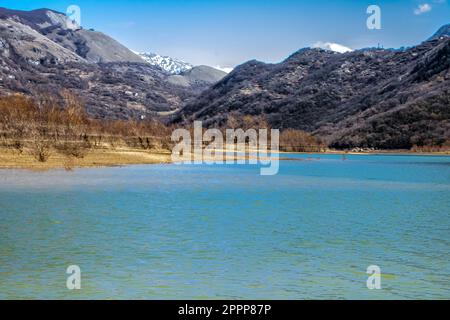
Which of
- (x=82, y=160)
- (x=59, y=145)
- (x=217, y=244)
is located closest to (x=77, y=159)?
(x=82, y=160)

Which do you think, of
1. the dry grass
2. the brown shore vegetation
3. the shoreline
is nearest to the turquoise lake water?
the shoreline

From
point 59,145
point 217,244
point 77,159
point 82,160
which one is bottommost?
point 217,244

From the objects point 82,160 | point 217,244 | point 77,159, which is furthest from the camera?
point 77,159

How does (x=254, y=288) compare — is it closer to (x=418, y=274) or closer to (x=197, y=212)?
(x=418, y=274)

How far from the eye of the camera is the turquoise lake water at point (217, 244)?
1641 cm

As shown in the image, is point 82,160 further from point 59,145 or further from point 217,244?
point 217,244

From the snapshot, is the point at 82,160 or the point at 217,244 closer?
the point at 217,244

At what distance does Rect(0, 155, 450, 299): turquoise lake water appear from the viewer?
646 inches

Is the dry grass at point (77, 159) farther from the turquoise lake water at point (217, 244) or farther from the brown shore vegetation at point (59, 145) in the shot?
the turquoise lake water at point (217, 244)

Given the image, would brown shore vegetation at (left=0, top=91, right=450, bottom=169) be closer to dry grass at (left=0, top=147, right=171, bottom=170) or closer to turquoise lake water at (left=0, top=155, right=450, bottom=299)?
dry grass at (left=0, top=147, right=171, bottom=170)

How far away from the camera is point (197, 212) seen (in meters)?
32.7

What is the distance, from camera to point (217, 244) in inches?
906

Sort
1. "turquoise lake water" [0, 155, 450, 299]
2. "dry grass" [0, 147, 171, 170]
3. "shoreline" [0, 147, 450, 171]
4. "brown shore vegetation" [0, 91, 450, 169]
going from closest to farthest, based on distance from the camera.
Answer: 1. "turquoise lake water" [0, 155, 450, 299]
2. "shoreline" [0, 147, 450, 171]
3. "dry grass" [0, 147, 171, 170]
4. "brown shore vegetation" [0, 91, 450, 169]

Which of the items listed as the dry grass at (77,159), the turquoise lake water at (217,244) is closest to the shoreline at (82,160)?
the dry grass at (77,159)
